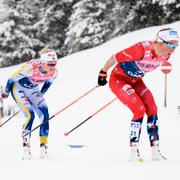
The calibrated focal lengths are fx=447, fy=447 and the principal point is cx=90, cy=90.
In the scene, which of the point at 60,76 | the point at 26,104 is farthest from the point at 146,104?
the point at 60,76

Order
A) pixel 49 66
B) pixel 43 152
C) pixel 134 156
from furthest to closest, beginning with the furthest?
1. pixel 43 152
2. pixel 49 66
3. pixel 134 156

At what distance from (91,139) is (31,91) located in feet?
7.83

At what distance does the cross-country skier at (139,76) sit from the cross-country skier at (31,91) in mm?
1451

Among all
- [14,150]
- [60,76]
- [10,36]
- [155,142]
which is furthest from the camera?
[10,36]

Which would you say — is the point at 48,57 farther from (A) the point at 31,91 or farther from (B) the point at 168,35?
A: (B) the point at 168,35

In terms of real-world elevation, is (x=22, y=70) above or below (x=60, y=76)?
above

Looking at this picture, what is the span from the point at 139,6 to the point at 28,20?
933cm

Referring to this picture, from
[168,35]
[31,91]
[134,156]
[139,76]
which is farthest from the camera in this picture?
[31,91]

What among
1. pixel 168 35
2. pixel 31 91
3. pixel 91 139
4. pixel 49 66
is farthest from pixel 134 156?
pixel 91 139

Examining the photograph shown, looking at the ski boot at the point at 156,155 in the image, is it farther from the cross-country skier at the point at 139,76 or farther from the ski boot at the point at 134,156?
the ski boot at the point at 134,156

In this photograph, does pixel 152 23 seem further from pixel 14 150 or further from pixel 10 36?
pixel 14 150

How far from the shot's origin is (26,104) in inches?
302

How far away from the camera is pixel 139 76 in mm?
6465

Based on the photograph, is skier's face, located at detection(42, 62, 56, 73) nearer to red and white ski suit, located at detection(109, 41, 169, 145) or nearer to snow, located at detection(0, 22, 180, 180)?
red and white ski suit, located at detection(109, 41, 169, 145)
